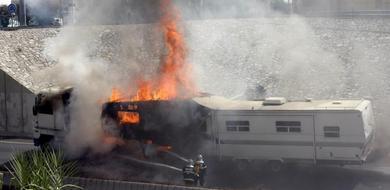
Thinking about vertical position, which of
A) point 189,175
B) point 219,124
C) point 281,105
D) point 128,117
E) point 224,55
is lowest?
point 189,175

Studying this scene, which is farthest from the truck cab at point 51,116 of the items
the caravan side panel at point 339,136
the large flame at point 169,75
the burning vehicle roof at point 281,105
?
A: the caravan side panel at point 339,136

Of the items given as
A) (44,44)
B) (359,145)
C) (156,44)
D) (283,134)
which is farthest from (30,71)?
(359,145)

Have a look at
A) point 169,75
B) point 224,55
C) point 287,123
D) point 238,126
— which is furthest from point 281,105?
point 224,55

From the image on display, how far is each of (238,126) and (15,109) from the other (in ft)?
57.6

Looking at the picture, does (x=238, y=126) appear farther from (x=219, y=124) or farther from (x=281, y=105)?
(x=281, y=105)

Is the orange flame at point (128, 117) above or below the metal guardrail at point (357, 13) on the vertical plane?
below

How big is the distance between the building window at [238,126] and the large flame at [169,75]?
7.48 feet

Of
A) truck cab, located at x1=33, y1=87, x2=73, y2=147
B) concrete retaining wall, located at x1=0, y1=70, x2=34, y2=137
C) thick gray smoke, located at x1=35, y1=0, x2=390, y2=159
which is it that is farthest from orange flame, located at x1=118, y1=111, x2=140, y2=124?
concrete retaining wall, located at x1=0, y1=70, x2=34, y2=137

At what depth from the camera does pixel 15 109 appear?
30.4 m

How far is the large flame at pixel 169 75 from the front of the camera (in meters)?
20.8

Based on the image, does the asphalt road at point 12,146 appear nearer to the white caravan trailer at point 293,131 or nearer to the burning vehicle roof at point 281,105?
the burning vehicle roof at point 281,105

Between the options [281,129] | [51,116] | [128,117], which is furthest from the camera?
[51,116]

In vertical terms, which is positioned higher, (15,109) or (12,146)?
(15,109)

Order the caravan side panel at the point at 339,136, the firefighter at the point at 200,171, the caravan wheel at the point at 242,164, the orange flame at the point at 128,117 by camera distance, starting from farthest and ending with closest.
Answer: the orange flame at the point at 128,117 < the caravan wheel at the point at 242,164 < the caravan side panel at the point at 339,136 < the firefighter at the point at 200,171
